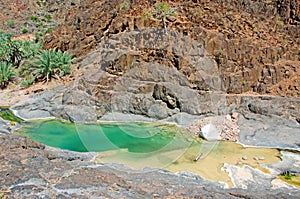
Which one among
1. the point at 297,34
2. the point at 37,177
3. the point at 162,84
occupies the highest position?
the point at 297,34

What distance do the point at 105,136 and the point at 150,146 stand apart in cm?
207

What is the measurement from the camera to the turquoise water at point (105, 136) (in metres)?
11.9

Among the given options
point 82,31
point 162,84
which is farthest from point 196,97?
point 82,31

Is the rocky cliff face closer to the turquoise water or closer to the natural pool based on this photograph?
the natural pool

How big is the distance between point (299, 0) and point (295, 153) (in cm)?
1135

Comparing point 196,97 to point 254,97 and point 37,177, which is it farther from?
point 37,177

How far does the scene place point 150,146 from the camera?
39.4ft

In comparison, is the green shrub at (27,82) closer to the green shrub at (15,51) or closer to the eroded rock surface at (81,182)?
the green shrub at (15,51)

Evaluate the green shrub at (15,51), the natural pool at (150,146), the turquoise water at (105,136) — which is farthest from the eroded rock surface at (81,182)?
the green shrub at (15,51)

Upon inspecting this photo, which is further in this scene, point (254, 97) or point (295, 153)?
point (254, 97)

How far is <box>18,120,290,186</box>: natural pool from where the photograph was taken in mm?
10476

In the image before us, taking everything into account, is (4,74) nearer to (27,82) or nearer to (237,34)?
(27,82)

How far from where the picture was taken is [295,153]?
37.3ft

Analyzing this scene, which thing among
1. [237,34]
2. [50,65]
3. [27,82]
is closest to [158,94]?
[237,34]
